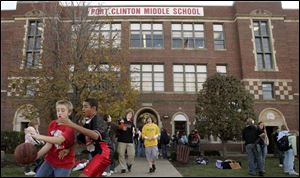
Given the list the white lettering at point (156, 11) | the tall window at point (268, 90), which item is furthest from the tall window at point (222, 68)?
the white lettering at point (156, 11)

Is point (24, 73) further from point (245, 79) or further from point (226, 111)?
point (245, 79)

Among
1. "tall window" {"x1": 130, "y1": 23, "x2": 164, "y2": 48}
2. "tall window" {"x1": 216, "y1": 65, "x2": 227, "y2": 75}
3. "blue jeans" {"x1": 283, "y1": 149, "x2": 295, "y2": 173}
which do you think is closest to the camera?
"blue jeans" {"x1": 283, "y1": 149, "x2": 295, "y2": 173}

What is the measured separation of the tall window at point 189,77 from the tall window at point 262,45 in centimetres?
488

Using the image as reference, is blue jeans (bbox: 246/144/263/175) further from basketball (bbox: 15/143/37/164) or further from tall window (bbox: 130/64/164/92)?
tall window (bbox: 130/64/164/92)

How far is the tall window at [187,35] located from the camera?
28.3 m

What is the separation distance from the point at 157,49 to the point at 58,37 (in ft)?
38.1

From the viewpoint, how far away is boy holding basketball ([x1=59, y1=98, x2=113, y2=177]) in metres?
4.38

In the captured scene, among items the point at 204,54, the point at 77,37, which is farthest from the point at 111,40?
the point at 204,54

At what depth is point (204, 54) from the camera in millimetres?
27844

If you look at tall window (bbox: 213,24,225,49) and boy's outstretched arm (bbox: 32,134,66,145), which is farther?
tall window (bbox: 213,24,225,49)

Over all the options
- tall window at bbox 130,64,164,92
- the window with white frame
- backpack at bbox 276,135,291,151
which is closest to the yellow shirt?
backpack at bbox 276,135,291,151

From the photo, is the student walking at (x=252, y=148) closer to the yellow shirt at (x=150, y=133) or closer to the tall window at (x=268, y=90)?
the yellow shirt at (x=150, y=133)

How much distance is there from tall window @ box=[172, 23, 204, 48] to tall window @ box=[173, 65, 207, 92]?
2025mm

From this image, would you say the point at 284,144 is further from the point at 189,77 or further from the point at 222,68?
the point at 222,68
